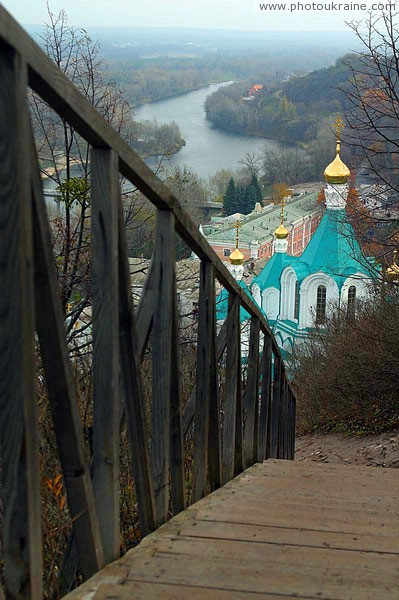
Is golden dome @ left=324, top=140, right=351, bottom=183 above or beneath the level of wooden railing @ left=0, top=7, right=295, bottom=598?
beneath

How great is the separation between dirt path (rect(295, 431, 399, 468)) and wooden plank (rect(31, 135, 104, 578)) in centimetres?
721

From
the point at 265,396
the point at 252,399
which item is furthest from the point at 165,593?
the point at 265,396

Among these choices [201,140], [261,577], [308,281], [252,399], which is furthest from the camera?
[201,140]

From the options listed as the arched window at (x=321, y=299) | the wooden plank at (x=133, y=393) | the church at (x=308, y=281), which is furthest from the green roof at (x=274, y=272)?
the wooden plank at (x=133, y=393)

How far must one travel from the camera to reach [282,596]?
6.28 feet

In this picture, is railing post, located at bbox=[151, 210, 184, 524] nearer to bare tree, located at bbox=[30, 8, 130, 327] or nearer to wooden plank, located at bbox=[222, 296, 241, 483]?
wooden plank, located at bbox=[222, 296, 241, 483]

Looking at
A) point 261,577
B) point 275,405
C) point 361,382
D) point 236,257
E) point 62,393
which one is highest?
point 62,393

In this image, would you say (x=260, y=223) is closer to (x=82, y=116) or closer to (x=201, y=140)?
(x=201, y=140)

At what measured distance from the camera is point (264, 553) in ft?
7.47

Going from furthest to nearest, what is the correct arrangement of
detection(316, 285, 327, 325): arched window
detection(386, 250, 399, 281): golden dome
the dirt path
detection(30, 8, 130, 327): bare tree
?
detection(316, 285, 327, 325): arched window → detection(386, 250, 399, 281): golden dome → the dirt path → detection(30, 8, 130, 327): bare tree

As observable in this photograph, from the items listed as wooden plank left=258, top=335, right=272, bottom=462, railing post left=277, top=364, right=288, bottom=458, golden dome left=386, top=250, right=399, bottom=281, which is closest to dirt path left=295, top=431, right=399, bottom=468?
golden dome left=386, top=250, right=399, bottom=281

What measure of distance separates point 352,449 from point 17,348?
9.83 metres

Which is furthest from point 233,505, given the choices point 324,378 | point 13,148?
point 324,378

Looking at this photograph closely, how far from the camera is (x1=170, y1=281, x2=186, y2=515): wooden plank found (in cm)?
249
